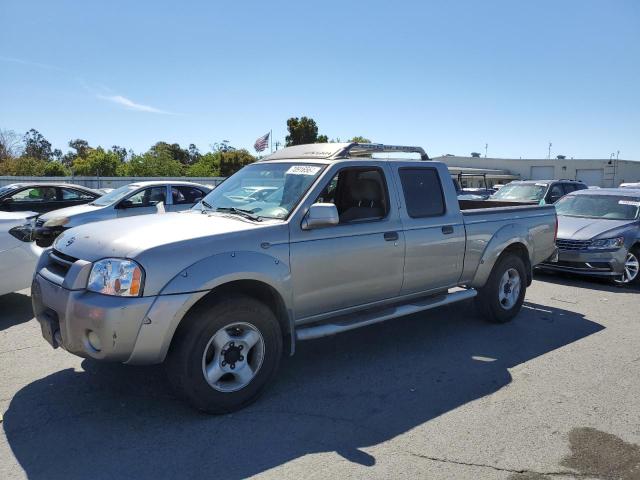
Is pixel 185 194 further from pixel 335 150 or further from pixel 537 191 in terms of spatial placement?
pixel 537 191

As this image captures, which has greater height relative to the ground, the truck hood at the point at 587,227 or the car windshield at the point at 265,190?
the car windshield at the point at 265,190

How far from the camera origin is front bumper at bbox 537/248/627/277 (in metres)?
8.66

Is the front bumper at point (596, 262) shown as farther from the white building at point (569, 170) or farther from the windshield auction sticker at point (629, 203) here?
the white building at point (569, 170)

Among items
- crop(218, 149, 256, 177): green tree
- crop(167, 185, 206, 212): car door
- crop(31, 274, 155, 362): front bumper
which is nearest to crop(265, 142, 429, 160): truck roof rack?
crop(31, 274, 155, 362): front bumper

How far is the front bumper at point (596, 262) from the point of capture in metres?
8.66

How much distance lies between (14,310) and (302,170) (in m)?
4.43

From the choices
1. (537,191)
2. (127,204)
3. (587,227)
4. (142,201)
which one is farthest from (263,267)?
(537,191)

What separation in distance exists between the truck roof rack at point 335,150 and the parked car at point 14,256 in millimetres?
3262

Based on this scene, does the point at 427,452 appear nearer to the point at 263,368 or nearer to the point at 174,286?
the point at 263,368

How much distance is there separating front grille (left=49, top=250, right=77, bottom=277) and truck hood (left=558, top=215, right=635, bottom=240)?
795cm

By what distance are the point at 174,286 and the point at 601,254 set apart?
767 centimetres

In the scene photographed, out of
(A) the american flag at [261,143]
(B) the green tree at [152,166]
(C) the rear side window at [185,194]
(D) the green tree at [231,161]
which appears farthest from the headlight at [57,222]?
(D) the green tree at [231,161]

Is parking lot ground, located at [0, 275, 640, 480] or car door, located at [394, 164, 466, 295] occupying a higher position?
car door, located at [394, 164, 466, 295]

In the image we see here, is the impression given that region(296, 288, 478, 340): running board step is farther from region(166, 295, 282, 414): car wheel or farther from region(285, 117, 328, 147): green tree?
region(285, 117, 328, 147): green tree
